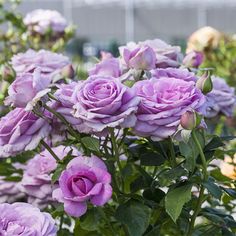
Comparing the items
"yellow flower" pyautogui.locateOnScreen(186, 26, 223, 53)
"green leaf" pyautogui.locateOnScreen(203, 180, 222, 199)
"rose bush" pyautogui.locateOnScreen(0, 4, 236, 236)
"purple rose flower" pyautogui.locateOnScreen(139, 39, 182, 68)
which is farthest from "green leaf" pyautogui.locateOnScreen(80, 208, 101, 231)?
"yellow flower" pyautogui.locateOnScreen(186, 26, 223, 53)

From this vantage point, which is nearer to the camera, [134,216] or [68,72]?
[134,216]

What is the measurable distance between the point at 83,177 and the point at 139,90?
0.11 metres

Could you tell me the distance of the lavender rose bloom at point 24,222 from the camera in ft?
1.99

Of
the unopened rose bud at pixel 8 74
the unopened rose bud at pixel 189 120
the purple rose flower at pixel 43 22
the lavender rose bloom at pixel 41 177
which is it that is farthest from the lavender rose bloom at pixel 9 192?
the purple rose flower at pixel 43 22

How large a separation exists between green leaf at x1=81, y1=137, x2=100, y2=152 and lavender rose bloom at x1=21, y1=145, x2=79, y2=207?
0.55ft

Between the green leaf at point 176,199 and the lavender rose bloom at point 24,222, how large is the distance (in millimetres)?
126

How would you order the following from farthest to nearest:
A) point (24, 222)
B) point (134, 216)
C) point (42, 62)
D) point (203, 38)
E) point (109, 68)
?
1. point (203, 38)
2. point (42, 62)
3. point (109, 68)
4. point (134, 216)
5. point (24, 222)

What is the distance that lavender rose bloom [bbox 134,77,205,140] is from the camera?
2.29 ft

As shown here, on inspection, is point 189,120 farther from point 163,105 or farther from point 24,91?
point 24,91

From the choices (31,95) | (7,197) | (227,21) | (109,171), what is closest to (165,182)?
(109,171)

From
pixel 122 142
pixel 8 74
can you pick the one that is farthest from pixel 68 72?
pixel 122 142

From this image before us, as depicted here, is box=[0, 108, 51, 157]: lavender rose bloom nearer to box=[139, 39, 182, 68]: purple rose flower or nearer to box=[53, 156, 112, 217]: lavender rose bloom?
box=[53, 156, 112, 217]: lavender rose bloom

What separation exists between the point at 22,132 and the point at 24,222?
14cm

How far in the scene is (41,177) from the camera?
89cm
